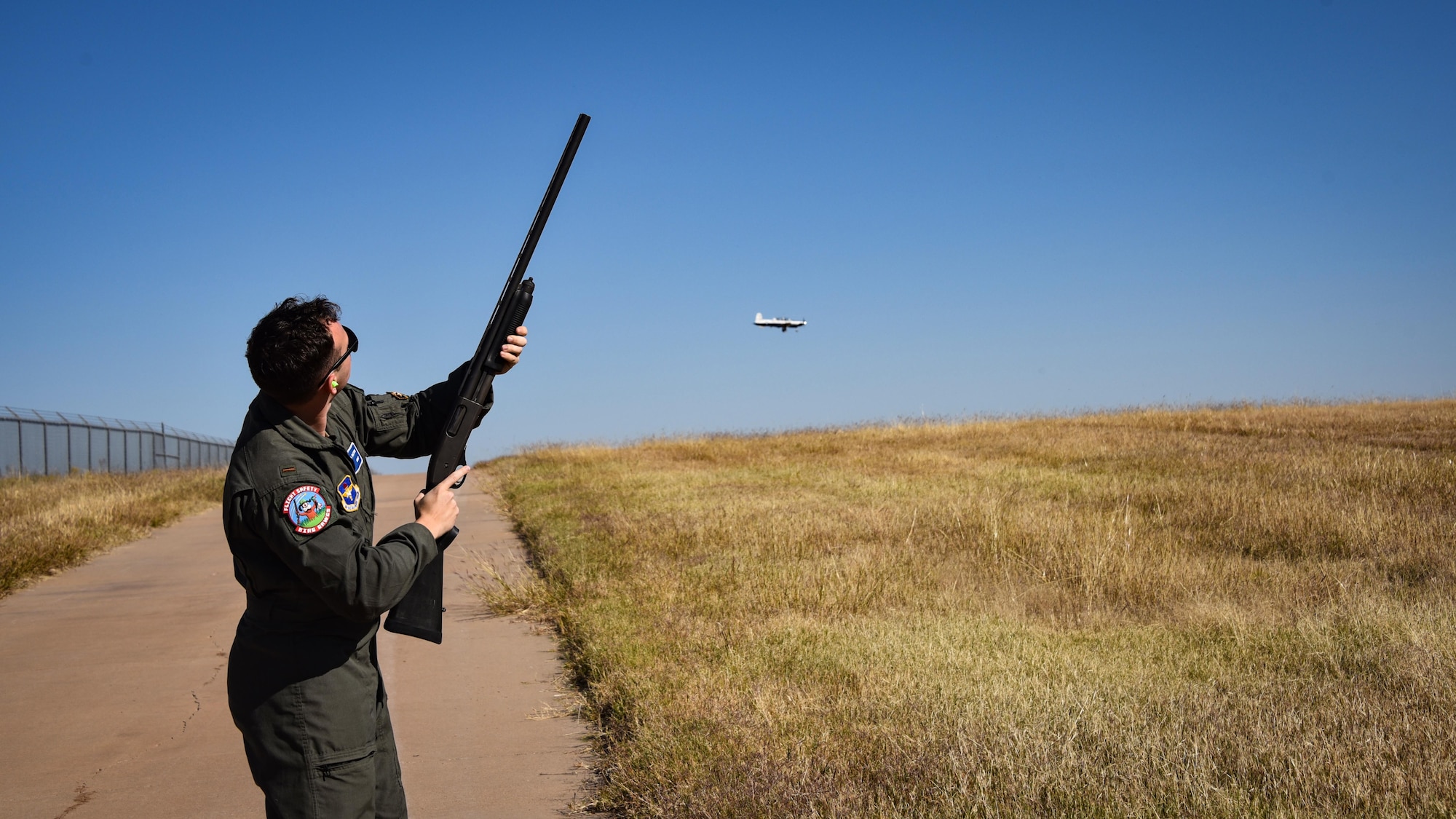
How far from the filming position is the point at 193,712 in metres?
5.98

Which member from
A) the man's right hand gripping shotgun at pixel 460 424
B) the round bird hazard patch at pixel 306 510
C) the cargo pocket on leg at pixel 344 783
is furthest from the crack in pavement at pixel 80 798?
the round bird hazard patch at pixel 306 510

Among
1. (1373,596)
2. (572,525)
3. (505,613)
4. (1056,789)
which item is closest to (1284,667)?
(1373,596)

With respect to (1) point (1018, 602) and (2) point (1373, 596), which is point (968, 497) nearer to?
(1) point (1018, 602)

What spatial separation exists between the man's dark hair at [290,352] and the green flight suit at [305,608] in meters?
0.11

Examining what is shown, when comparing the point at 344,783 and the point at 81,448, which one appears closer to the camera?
the point at 344,783

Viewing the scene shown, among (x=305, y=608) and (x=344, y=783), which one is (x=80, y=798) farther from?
(x=305, y=608)

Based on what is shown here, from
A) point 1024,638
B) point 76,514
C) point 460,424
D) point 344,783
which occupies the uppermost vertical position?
point 460,424

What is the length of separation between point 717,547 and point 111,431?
1284 inches

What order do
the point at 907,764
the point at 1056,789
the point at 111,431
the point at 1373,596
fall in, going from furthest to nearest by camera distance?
the point at 111,431, the point at 1373,596, the point at 907,764, the point at 1056,789

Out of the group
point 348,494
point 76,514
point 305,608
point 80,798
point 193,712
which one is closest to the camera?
point 305,608

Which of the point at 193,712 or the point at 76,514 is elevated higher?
the point at 76,514

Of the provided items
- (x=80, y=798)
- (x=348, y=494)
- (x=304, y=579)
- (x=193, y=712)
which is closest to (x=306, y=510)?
(x=304, y=579)

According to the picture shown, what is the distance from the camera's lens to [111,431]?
113ft

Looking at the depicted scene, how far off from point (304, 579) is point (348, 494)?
34 centimetres
